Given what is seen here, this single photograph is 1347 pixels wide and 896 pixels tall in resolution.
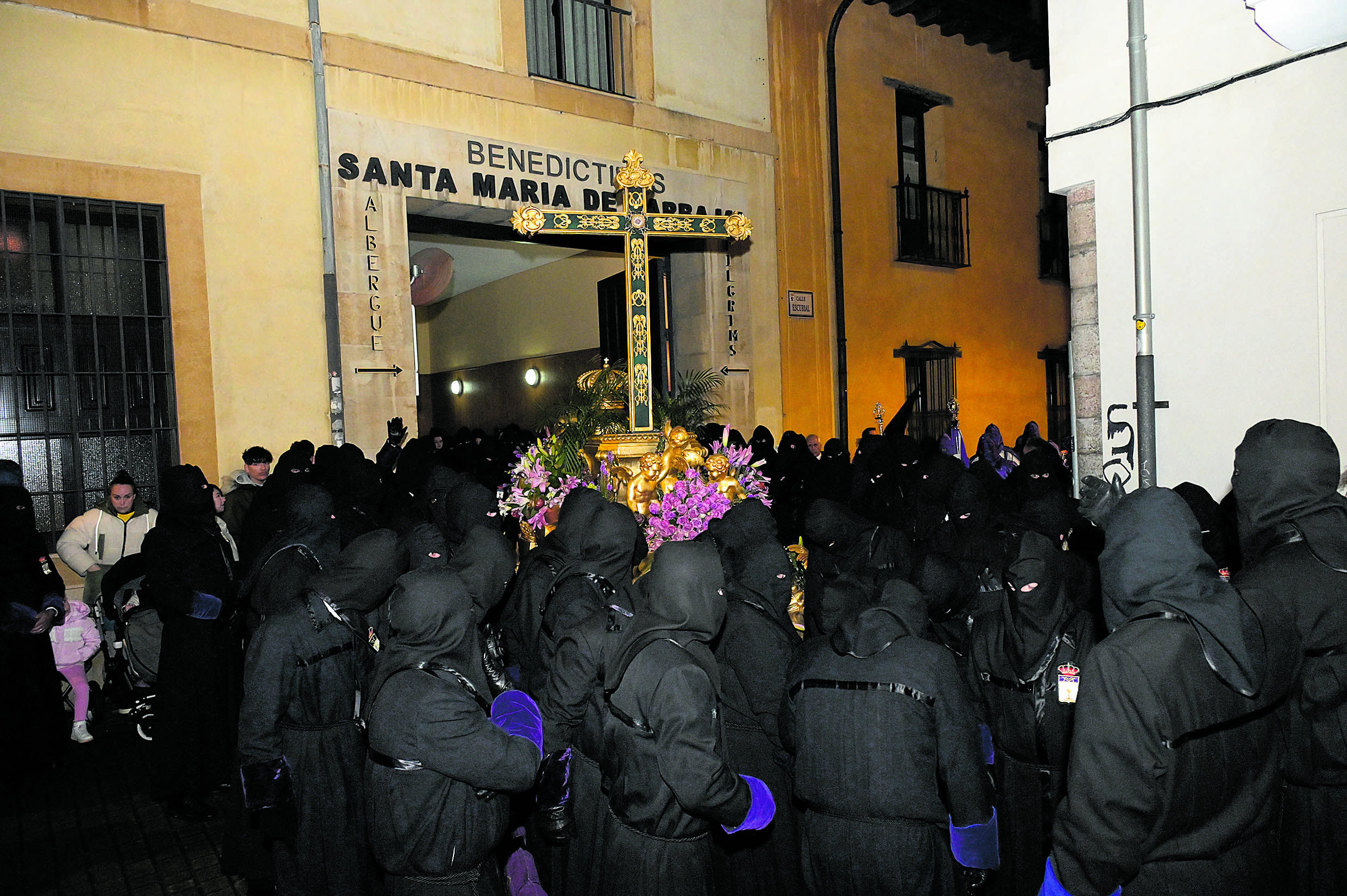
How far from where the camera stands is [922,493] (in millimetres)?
Answer: 6809

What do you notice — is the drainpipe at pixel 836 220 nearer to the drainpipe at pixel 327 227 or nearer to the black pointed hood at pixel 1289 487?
the drainpipe at pixel 327 227

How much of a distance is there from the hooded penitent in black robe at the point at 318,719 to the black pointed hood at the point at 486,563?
0.38 m

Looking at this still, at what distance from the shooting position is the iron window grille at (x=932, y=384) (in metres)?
14.9

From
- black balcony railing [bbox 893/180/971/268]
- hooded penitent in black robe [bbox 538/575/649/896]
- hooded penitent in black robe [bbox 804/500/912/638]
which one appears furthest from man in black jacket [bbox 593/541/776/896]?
black balcony railing [bbox 893/180/971/268]

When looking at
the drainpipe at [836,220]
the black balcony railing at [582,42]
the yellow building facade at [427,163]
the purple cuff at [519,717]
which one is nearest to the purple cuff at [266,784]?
the purple cuff at [519,717]

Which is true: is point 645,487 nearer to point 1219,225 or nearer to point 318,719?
point 318,719

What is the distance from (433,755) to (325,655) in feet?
3.54

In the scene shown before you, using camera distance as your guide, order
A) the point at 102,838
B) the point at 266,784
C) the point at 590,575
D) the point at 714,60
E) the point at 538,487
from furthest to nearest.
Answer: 1. the point at 714,60
2. the point at 538,487
3. the point at 102,838
4. the point at 590,575
5. the point at 266,784

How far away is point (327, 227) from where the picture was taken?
9.17 meters

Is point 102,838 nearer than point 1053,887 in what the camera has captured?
No

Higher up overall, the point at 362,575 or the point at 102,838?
the point at 362,575

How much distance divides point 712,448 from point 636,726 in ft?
11.5

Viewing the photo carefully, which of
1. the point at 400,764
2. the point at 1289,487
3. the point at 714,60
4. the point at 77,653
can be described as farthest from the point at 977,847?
the point at 714,60

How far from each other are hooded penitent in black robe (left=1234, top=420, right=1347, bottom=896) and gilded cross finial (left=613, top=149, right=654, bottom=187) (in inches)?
178
